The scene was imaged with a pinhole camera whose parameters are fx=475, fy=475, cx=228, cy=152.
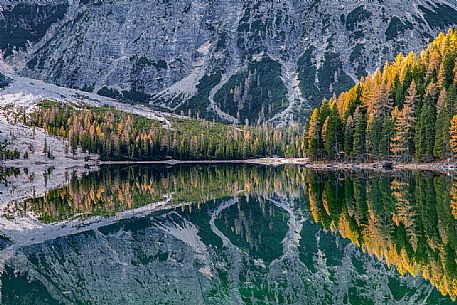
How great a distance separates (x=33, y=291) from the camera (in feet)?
90.3

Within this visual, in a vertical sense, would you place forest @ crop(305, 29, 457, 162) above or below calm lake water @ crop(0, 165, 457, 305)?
above

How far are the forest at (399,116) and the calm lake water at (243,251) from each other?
42.2 meters

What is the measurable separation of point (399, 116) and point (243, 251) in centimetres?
8524

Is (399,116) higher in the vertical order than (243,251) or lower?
higher

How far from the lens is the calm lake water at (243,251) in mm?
25859

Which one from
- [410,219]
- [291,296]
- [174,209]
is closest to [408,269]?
[291,296]

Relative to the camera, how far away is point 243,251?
1451 inches

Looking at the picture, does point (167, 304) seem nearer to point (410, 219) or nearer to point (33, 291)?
point (33, 291)

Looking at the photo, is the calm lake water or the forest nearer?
the calm lake water

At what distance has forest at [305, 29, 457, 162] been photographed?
100938mm

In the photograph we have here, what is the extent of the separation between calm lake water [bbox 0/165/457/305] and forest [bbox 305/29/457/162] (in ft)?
138

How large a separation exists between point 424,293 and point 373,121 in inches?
3899

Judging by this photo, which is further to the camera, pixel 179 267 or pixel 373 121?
pixel 373 121

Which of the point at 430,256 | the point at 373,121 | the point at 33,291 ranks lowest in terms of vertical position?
the point at 33,291
